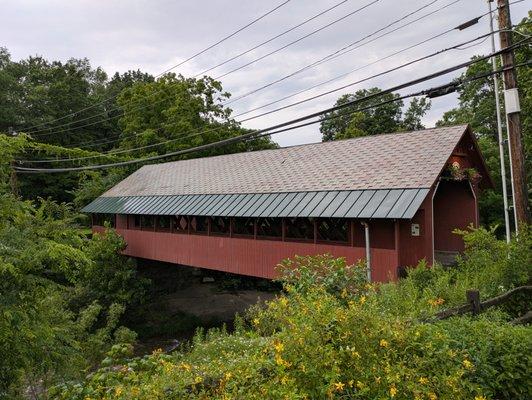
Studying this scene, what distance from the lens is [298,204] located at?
1336 centimetres

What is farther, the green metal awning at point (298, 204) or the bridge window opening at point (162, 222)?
the bridge window opening at point (162, 222)

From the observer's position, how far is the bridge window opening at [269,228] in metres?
15.2

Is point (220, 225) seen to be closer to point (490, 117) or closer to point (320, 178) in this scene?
point (320, 178)

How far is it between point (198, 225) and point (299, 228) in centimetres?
571

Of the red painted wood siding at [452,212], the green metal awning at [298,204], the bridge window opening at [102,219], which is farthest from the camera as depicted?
the bridge window opening at [102,219]

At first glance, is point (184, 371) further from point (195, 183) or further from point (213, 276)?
point (213, 276)

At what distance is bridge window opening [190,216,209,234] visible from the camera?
17672 mm

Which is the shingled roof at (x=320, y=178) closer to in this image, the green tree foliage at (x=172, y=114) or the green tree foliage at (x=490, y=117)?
the green tree foliage at (x=490, y=117)

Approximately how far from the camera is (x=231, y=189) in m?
16.8

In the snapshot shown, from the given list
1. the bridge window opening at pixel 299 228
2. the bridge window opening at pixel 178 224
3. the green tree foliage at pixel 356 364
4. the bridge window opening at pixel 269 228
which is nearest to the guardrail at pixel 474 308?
the green tree foliage at pixel 356 364

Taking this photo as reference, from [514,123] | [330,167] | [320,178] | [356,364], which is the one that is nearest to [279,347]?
[356,364]

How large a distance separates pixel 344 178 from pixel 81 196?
1933cm

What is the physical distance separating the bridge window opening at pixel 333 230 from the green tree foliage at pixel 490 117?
5141 millimetres

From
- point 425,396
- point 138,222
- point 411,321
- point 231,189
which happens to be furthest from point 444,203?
point 138,222
